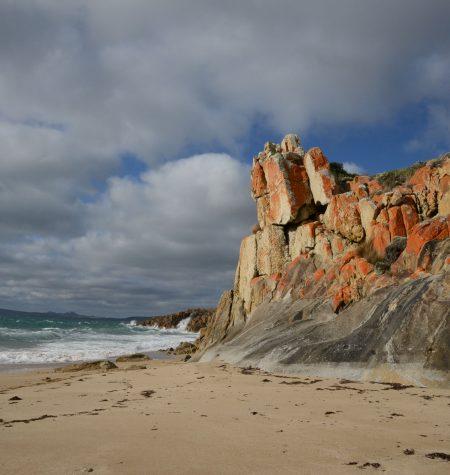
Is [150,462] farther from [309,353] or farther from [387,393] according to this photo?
[309,353]

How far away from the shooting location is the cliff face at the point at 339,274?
518 inches

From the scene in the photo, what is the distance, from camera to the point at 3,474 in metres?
5.36

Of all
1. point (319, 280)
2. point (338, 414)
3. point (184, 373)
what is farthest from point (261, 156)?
point (338, 414)

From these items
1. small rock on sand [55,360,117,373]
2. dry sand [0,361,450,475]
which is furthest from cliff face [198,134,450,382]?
small rock on sand [55,360,117,373]

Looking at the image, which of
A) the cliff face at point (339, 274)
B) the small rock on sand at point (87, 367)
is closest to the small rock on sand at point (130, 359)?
the small rock on sand at point (87, 367)

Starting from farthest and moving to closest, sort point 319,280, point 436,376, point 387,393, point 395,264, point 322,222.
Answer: point 322,222
point 319,280
point 395,264
point 436,376
point 387,393

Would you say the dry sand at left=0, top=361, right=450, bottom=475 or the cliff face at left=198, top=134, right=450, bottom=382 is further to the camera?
the cliff face at left=198, top=134, right=450, bottom=382

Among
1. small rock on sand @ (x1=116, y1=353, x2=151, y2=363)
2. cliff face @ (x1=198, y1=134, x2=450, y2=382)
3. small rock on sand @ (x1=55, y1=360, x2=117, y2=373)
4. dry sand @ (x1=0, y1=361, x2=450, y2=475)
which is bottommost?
small rock on sand @ (x1=116, y1=353, x2=151, y2=363)

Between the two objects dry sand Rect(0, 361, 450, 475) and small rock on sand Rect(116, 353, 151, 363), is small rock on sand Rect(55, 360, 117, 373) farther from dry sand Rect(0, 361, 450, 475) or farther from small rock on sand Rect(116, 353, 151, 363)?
dry sand Rect(0, 361, 450, 475)

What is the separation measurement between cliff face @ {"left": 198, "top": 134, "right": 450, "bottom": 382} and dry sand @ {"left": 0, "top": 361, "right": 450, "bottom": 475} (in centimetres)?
189

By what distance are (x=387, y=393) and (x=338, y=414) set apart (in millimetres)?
2738

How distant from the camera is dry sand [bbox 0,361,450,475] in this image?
5.68m

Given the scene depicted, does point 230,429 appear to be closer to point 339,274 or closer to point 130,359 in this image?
point 339,274

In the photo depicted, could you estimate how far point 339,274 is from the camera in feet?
61.1
